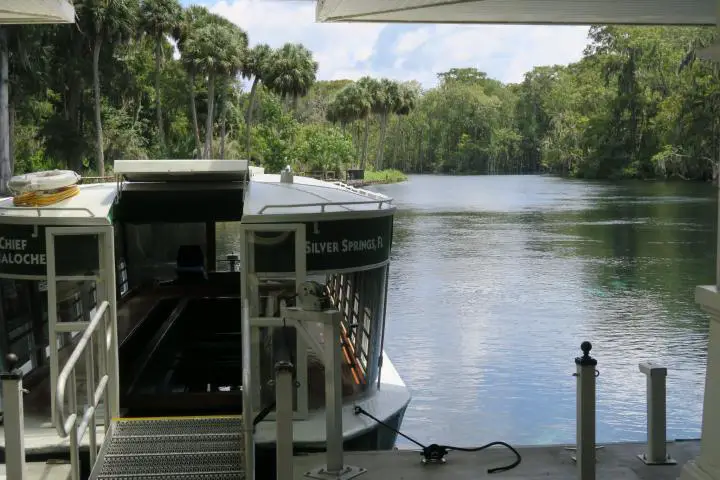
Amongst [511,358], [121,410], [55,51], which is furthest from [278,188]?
[55,51]

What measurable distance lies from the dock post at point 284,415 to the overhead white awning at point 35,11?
4.87 m

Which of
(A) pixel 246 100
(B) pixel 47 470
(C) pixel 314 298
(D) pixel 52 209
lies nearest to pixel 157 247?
(D) pixel 52 209

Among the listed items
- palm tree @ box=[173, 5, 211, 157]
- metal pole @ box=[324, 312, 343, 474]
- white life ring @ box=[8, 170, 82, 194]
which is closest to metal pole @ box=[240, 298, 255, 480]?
metal pole @ box=[324, 312, 343, 474]

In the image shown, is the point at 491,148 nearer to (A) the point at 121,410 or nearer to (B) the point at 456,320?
(B) the point at 456,320

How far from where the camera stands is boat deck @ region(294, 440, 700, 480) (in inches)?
268

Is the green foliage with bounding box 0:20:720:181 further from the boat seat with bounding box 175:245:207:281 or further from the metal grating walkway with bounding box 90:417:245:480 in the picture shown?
the metal grating walkway with bounding box 90:417:245:480

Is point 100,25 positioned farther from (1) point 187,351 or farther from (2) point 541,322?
(1) point 187,351

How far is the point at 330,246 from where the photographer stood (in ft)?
30.1

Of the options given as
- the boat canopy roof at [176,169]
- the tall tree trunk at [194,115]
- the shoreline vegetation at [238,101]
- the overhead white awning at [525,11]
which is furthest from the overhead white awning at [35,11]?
the tall tree trunk at [194,115]

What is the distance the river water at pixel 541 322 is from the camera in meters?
16.1

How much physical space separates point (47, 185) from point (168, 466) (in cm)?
344

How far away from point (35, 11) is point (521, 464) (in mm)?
6311

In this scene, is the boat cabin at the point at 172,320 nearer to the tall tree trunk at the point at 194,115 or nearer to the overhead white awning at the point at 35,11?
the overhead white awning at the point at 35,11

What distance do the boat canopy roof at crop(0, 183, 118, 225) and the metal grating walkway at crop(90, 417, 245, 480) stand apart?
1.79 metres
